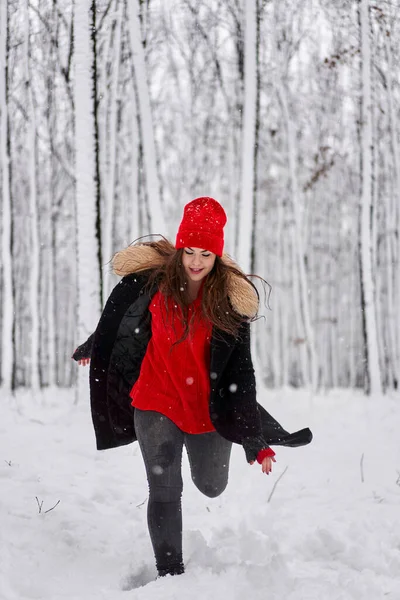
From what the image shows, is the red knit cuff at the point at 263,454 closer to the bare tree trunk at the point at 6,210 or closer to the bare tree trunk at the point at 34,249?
the bare tree trunk at the point at 6,210

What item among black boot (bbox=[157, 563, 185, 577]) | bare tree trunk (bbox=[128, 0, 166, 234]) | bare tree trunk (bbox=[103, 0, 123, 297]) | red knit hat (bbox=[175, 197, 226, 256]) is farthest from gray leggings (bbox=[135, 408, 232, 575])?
bare tree trunk (bbox=[103, 0, 123, 297])

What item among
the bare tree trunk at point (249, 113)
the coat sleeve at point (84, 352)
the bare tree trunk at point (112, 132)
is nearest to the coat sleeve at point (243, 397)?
the coat sleeve at point (84, 352)

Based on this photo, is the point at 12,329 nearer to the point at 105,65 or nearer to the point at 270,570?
the point at 105,65

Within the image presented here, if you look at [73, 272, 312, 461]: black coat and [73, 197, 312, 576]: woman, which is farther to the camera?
[73, 272, 312, 461]: black coat

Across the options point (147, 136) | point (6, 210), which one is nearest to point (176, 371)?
point (147, 136)

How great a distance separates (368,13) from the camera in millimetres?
9453

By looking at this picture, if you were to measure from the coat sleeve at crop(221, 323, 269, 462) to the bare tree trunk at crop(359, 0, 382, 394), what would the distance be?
7517 mm

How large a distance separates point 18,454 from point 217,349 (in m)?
2.66

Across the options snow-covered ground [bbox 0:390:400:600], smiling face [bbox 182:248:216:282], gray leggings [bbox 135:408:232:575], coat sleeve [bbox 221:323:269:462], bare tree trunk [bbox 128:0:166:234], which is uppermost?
bare tree trunk [bbox 128:0:166:234]

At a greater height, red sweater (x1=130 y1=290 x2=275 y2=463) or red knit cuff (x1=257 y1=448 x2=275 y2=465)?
red sweater (x1=130 y1=290 x2=275 y2=463)

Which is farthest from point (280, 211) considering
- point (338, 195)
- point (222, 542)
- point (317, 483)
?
point (222, 542)

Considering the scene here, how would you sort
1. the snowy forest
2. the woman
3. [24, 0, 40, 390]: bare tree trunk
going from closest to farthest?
the woman → the snowy forest → [24, 0, 40, 390]: bare tree trunk

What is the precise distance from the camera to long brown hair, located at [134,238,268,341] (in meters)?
3.12

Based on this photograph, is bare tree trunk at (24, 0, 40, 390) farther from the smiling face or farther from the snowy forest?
the smiling face
